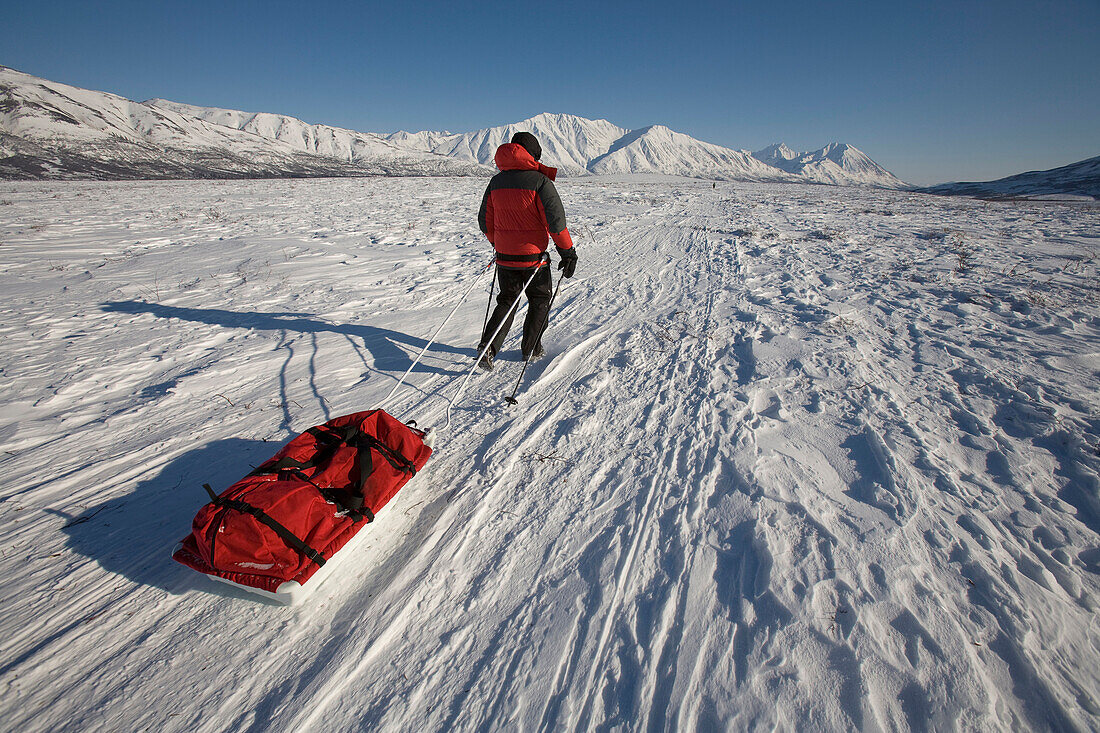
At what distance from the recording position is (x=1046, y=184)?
51.4 metres

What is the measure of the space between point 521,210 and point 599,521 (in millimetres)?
2855

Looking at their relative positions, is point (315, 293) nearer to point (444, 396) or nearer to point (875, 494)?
point (444, 396)

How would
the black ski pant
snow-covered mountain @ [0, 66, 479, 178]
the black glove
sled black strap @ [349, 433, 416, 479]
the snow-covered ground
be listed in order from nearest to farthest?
the snow-covered ground < sled black strap @ [349, 433, 416, 479] < the black glove < the black ski pant < snow-covered mountain @ [0, 66, 479, 178]

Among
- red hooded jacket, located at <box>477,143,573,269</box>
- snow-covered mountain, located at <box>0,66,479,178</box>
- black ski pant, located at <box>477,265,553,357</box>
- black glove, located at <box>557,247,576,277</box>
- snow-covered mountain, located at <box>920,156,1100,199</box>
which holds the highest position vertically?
snow-covered mountain, located at <box>0,66,479,178</box>

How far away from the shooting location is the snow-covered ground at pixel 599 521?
1.75 metres

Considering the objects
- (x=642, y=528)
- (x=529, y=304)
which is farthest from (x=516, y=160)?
(x=642, y=528)

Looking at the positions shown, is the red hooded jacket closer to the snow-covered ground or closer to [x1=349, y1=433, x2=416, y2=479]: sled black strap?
the snow-covered ground

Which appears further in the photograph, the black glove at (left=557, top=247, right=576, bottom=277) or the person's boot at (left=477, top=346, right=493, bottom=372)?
the person's boot at (left=477, top=346, right=493, bottom=372)

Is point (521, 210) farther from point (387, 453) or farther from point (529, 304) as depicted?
point (387, 453)

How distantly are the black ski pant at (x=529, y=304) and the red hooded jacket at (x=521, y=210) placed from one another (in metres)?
0.14

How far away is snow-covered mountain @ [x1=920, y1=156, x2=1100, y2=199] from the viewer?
44291 millimetres

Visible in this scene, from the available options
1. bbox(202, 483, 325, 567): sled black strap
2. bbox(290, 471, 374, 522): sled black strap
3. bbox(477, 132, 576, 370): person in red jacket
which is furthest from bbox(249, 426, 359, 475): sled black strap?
bbox(477, 132, 576, 370): person in red jacket

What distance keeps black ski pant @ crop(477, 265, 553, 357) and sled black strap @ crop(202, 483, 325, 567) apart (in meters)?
2.64

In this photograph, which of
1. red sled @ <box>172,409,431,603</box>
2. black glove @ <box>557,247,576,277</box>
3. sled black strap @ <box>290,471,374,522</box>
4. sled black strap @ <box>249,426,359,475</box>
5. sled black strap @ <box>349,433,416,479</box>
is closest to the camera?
red sled @ <box>172,409,431,603</box>
